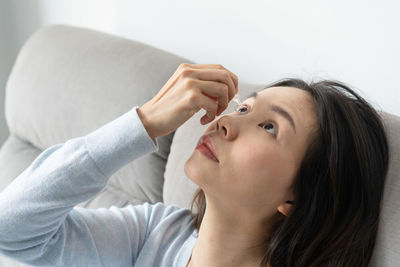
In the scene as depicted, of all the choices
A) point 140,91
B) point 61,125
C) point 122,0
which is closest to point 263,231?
point 140,91

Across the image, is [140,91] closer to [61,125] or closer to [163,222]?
[61,125]

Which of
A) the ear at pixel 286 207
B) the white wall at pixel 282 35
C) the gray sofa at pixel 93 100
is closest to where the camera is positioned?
the ear at pixel 286 207

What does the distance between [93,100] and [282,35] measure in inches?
24.7

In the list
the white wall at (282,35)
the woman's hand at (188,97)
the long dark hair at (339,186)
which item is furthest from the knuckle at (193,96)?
the white wall at (282,35)

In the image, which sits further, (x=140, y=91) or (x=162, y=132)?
(x=140, y=91)

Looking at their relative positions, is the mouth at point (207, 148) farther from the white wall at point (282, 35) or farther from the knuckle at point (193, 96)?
the white wall at point (282, 35)

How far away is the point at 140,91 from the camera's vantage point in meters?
1.49

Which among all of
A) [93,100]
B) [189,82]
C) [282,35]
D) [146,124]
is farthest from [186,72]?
[93,100]

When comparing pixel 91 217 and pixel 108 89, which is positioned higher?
pixel 108 89

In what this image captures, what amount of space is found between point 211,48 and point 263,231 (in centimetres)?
77

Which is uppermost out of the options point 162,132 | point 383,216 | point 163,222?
point 162,132

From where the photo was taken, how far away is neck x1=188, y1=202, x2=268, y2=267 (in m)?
1.05

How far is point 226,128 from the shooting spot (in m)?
0.96

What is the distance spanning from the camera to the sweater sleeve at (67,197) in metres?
0.96
